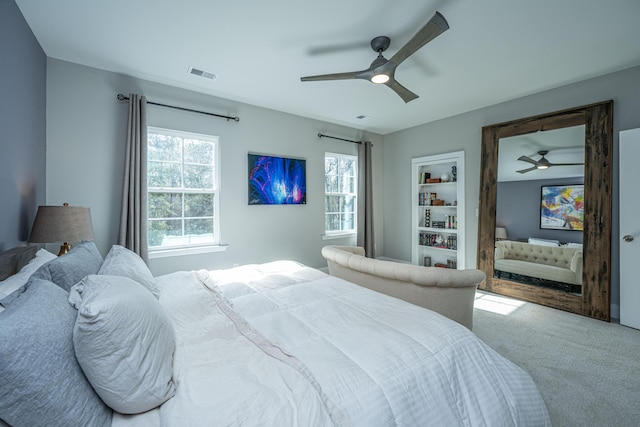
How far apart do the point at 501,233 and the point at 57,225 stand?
16.4 ft

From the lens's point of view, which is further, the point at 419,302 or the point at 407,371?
the point at 419,302

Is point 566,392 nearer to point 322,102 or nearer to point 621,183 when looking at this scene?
point 621,183

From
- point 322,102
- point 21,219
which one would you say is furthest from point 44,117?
point 322,102

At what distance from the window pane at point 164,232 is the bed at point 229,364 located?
1762 mm

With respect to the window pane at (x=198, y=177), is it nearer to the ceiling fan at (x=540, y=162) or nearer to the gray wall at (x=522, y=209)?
the gray wall at (x=522, y=209)

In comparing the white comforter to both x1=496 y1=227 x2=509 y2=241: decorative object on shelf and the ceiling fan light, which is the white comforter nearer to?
the ceiling fan light

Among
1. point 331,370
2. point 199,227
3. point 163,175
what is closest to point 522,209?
point 331,370

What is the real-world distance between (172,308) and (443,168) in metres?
4.65

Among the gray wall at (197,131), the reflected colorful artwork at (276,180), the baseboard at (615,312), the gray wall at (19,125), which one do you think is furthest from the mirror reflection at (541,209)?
the gray wall at (19,125)

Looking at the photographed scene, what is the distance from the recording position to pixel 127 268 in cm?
162

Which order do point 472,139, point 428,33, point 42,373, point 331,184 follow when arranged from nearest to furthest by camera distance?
point 42,373 < point 428,33 < point 472,139 < point 331,184

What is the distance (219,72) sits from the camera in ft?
10.0

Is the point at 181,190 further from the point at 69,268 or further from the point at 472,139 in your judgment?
the point at 472,139

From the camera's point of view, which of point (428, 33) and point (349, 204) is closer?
point (428, 33)
